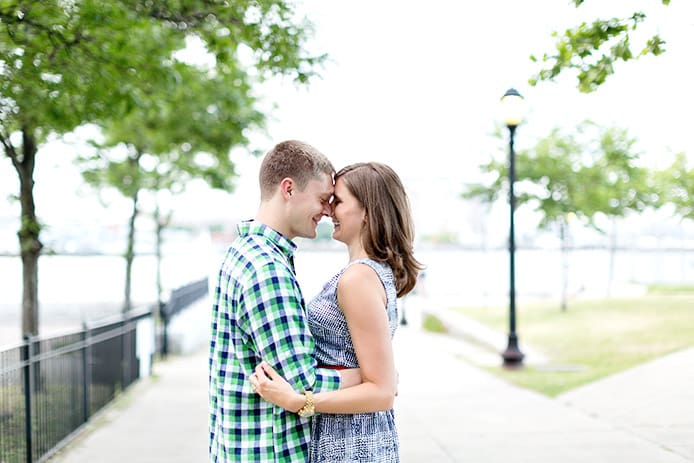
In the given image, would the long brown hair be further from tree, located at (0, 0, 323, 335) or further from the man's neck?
tree, located at (0, 0, 323, 335)

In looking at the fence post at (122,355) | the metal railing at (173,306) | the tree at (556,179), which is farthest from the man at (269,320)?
the tree at (556,179)

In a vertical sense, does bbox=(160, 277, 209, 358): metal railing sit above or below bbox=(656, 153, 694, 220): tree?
below

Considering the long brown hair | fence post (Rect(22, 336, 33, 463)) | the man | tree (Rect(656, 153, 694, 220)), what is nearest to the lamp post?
fence post (Rect(22, 336, 33, 463))

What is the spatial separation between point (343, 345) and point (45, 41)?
17.9 feet

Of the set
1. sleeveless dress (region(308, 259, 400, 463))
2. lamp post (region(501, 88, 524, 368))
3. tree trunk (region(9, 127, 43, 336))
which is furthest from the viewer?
lamp post (region(501, 88, 524, 368))

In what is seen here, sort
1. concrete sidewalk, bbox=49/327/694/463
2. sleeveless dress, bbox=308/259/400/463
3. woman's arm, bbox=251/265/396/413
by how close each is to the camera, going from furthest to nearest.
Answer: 1. concrete sidewalk, bbox=49/327/694/463
2. sleeveless dress, bbox=308/259/400/463
3. woman's arm, bbox=251/265/396/413

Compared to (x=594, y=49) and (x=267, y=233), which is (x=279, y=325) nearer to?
(x=267, y=233)

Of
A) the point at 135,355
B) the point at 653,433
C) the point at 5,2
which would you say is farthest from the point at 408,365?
the point at 5,2

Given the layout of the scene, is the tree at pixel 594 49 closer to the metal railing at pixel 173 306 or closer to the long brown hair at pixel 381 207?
the long brown hair at pixel 381 207

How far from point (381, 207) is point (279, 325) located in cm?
58

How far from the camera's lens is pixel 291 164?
9.35ft

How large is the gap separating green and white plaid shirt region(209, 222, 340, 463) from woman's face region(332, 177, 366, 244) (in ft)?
0.68

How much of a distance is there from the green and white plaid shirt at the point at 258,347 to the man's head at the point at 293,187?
0.06 metres

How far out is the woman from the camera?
9.15 ft
